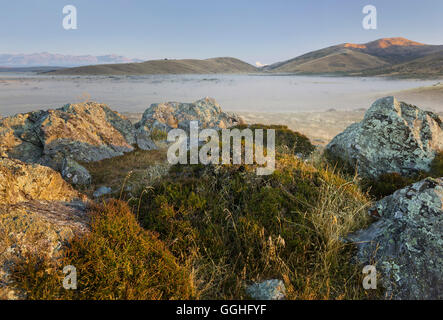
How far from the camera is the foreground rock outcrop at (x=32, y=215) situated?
2.96 m

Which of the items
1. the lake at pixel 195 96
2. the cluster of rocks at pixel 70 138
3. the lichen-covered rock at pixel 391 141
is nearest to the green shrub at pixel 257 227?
the lichen-covered rock at pixel 391 141

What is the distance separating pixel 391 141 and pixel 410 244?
5.34 meters

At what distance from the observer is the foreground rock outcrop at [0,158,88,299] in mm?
2959

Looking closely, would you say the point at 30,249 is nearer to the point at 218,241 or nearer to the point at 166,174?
the point at 218,241

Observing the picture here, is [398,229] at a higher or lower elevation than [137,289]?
higher

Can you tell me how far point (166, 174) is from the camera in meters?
6.28

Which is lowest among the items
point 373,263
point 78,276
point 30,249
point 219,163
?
point 373,263

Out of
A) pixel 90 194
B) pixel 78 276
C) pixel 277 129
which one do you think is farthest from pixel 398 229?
pixel 277 129

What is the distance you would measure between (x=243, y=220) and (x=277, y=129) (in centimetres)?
998

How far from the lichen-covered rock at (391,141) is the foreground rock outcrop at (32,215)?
742cm

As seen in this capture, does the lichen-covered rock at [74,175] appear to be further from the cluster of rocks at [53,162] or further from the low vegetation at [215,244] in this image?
the low vegetation at [215,244]

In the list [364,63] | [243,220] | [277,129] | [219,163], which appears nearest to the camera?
[243,220]

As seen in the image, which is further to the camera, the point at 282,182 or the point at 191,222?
the point at 282,182

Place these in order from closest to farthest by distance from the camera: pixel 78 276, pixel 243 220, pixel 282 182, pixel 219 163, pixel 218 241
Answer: pixel 78 276, pixel 218 241, pixel 243 220, pixel 282 182, pixel 219 163
